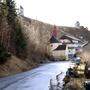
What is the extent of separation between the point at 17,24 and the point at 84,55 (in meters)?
64.4

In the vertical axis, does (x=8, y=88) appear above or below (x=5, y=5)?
below

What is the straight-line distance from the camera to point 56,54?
187125 mm

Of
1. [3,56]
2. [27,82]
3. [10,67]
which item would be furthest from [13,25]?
[27,82]

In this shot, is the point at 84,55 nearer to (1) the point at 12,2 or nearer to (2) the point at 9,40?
(2) the point at 9,40

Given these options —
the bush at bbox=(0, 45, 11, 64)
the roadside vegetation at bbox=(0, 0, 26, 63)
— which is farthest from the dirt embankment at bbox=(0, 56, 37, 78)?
the roadside vegetation at bbox=(0, 0, 26, 63)

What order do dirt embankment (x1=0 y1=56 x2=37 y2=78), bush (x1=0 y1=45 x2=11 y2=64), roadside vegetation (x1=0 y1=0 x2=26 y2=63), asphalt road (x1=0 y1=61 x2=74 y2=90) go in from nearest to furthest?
asphalt road (x1=0 y1=61 x2=74 y2=90), dirt embankment (x1=0 y1=56 x2=37 y2=78), bush (x1=0 y1=45 x2=11 y2=64), roadside vegetation (x1=0 y1=0 x2=26 y2=63)

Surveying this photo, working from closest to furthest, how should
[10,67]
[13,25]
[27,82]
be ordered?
[27,82], [10,67], [13,25]

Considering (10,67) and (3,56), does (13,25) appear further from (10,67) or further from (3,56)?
(3,56)

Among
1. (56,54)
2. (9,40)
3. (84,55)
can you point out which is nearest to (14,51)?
(9,40)

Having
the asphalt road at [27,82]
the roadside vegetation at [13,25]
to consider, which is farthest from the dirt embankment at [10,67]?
the roadside vegetation at [13,25]

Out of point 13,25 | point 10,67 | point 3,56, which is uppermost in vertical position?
point 13,25

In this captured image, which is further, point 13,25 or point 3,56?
point 13,25

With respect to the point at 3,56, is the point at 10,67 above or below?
below

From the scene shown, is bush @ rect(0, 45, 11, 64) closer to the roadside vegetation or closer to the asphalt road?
the asphalt road
